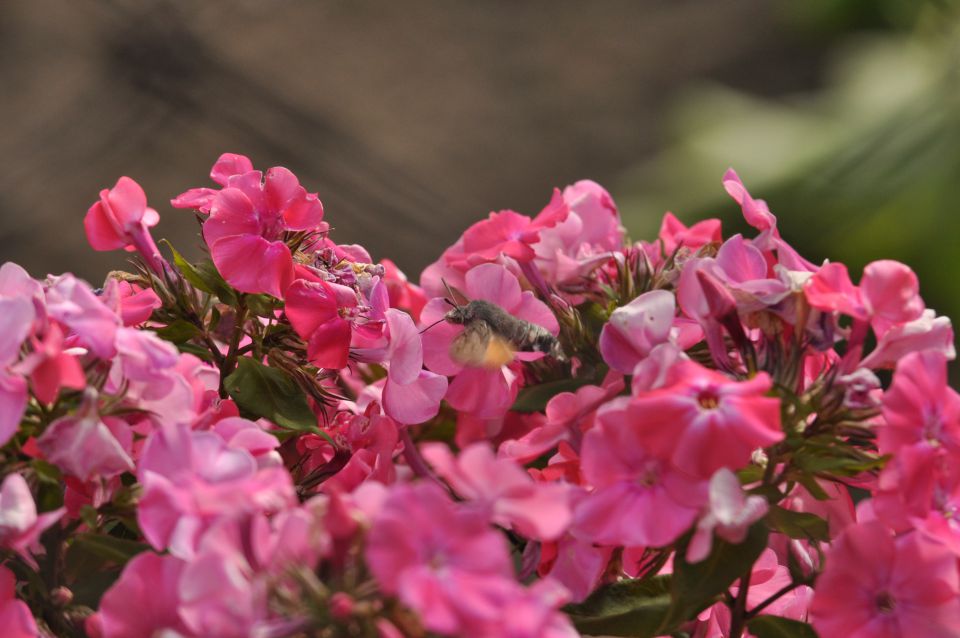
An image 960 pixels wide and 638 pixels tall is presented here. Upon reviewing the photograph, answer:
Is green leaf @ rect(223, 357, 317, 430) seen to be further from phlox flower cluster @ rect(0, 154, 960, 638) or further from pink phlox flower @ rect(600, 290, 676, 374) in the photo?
pink phlox flower @ rect(600, 290, 676, 374)

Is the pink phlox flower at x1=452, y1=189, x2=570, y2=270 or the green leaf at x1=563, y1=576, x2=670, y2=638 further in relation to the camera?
the pink phlox flower at x1=452, y1=189, x2=570, y2=270

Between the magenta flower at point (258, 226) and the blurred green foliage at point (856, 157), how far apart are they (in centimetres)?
171

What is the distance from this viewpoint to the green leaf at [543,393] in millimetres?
554

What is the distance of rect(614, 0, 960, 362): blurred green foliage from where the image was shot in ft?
7.10

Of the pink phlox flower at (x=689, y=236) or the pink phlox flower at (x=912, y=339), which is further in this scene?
the pink phlox flower at (x=689, y=236)

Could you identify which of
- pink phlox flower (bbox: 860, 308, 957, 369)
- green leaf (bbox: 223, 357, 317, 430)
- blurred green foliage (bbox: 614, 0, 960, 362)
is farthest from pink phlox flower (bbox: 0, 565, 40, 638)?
blurred green foliage (bbox: 614, 0, 960, 362)

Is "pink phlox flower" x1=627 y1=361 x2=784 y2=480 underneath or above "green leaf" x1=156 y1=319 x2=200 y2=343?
above

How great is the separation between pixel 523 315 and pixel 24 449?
0.79 feet

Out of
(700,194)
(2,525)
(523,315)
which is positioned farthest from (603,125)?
(2,525)

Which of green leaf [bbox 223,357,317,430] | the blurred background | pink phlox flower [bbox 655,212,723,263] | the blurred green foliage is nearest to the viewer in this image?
green leaf [bbox 223,357,317,430]

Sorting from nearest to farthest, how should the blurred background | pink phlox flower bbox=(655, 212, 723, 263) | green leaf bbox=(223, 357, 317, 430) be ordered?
green leaf bbox=(223, 357, 317, 430) → pink phlox flower bbox=(655, 212, 723, 263) → the blurred background

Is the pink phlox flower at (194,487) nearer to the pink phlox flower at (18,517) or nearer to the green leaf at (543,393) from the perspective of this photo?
the pink phlox flower at (18,517)

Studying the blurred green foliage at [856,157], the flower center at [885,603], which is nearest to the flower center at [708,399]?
the flower center at [885,603]

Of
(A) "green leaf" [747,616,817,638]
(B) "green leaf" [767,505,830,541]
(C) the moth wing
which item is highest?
(C) the moth wing
